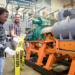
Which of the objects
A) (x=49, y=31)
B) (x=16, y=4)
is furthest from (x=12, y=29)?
(x=16, y=4)

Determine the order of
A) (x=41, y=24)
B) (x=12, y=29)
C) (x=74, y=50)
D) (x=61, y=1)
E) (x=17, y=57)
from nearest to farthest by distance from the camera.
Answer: (x=74, y=50) < (x=17, y=57) < (x=12, y=29) < (x=41, y=24) < (x=61, y=1)

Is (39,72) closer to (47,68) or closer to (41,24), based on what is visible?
(47,68)

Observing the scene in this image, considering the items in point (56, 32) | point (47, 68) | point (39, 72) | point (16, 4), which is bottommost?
point (39, 72)

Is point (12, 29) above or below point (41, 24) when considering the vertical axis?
below

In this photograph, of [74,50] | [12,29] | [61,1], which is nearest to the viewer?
[74,50]

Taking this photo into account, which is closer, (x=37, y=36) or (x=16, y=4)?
(x=37, y=36)

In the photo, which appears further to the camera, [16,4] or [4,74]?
[16,4]

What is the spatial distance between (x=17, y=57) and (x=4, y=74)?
68 cm

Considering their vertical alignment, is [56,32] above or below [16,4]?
below

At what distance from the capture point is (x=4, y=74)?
6.45ft

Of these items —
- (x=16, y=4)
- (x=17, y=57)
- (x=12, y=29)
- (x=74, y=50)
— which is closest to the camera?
(x=74, y=50)

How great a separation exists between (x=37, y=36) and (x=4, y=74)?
1271 millimetres

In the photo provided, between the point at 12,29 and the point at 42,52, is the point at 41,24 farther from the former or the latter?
the point at 12,29

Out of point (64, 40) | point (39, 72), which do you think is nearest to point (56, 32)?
point (64, 40)
